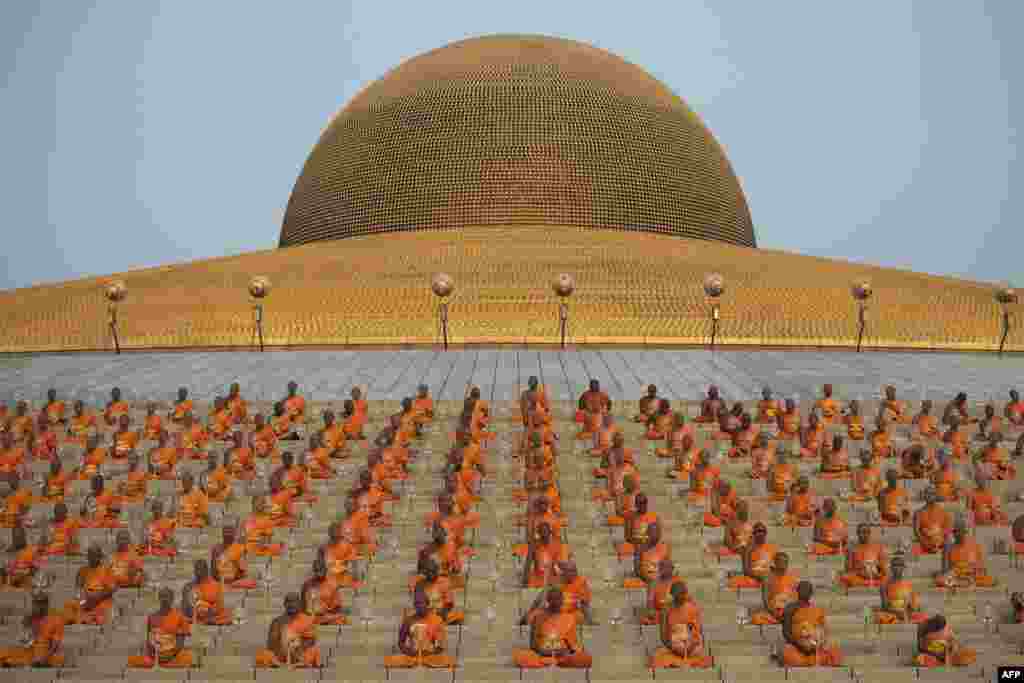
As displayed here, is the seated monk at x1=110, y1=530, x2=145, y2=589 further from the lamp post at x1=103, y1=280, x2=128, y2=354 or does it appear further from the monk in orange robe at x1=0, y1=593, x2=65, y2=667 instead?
the lamp post at x1=103, y1=280, x2=128, y2=354

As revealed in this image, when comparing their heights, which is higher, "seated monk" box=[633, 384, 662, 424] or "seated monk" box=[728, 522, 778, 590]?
"seated monk" box=[633, 384, 662, 424]

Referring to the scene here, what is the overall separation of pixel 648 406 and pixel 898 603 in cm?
616

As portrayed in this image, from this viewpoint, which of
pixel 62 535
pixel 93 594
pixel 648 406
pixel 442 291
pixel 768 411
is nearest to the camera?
pixel 93 594

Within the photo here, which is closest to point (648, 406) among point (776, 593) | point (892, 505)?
point (892, 505)

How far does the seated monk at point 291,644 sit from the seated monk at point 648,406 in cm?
718

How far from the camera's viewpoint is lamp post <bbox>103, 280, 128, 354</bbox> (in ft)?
69.5

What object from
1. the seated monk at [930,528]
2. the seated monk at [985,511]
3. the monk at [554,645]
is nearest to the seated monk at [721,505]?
the seated monk at [930,528]

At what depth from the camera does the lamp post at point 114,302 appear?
21.2 metres

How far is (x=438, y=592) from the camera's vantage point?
30.2 feet

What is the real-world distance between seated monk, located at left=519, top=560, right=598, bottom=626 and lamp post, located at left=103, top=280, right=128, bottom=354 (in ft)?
47.1

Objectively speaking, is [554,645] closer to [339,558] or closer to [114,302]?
[339,558]

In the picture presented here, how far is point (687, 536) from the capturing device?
11336 mm

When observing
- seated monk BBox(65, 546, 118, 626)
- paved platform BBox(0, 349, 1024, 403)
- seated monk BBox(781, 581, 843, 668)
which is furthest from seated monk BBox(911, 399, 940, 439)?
seated monk BBox(65, 546, 118, 626)

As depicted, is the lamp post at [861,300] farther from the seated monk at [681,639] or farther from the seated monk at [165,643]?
the seated monk at [165,643]
